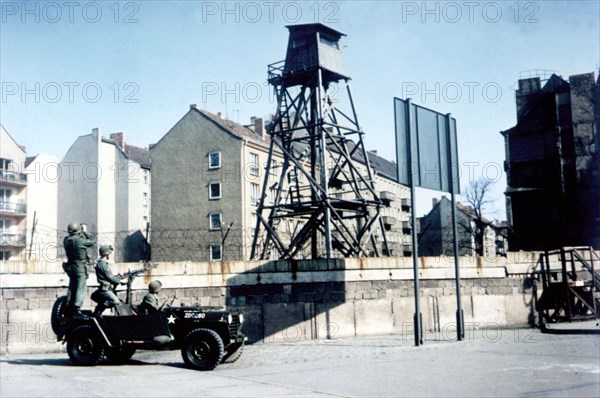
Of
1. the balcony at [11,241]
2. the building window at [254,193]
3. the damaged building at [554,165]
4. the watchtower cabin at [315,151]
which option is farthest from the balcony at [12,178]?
the damaged building at [554,165]

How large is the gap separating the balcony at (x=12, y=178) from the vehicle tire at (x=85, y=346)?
4429 centimetres

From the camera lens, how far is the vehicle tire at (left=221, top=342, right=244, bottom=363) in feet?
38.2

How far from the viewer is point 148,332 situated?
11273 millimetres

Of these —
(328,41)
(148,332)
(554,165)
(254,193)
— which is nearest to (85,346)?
(148,332)

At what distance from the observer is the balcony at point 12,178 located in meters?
50.8

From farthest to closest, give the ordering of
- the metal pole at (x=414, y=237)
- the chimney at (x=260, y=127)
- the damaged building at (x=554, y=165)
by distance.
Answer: the chimney at (x=260, y=127) < the damaged building at (x=554, y=165) < the metal pole at (x=414, y=237)

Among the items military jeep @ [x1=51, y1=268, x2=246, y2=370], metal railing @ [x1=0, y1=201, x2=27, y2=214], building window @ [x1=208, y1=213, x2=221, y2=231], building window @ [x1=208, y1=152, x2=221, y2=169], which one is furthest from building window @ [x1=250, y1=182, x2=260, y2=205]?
military jeep @ [x1=51, y1=268, x2=246, y2=370]

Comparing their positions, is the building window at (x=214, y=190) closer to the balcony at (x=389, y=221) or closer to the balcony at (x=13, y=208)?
the balcony at (x=13, y=208)

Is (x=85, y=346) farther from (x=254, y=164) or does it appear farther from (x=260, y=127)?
(x=260, y=127)

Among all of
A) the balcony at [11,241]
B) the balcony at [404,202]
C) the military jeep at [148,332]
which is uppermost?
the balcony at [404,202]

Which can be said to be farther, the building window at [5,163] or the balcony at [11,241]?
the building window at [5,163]

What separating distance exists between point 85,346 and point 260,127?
142 ft

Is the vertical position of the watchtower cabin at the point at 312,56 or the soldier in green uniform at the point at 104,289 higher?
the watchtower cabin at the point at 312,56

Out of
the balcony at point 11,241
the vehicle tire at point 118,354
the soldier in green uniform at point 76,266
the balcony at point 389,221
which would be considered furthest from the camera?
the balcony at point 389,221
